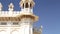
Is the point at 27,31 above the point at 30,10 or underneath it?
underneath

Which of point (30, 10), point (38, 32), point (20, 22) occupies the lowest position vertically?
point (38, 32)

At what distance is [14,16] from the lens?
23.4 metres

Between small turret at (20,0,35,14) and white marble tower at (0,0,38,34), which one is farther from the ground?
small turret at (20,0,35,14)

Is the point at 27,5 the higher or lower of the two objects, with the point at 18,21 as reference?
higher

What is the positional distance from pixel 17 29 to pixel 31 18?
2190 mm

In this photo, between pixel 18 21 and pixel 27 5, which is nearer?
pixel 18 21

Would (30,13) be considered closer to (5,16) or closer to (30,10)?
(30,10)

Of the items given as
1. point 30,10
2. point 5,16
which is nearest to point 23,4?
point 30,10

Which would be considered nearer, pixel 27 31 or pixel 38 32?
pixel 27 31

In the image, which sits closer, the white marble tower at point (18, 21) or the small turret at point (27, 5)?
the white marble tower at point (18, 21)

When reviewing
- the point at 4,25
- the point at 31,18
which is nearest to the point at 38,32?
the point at 31,18

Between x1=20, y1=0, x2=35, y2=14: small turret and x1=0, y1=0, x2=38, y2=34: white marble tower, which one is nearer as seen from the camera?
x1=0, y1=0, x2=38, y2=34: white marble tower

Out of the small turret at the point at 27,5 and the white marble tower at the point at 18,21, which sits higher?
the small turret at the point at 27,5

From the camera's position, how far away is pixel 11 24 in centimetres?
2350
